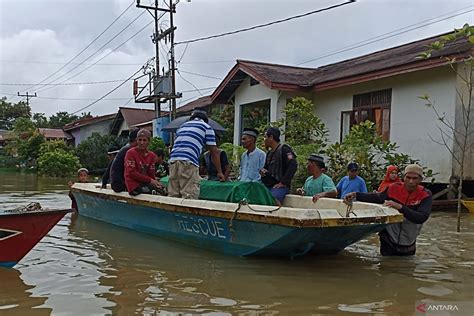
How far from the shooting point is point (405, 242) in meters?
6.65

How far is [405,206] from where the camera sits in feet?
20.2

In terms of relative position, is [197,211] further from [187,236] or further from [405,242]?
[405,242]

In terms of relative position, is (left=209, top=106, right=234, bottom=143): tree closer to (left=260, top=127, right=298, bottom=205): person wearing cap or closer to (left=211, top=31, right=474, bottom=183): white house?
(left=211, top=31, right=474, bottom=183): white house

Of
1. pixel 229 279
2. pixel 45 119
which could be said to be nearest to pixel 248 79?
pixel 229 279

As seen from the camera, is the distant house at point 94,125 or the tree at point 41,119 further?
the tree at point 41,119

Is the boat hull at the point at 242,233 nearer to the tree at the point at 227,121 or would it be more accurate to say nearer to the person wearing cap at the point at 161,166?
the person wearing cap at the point at 161,166

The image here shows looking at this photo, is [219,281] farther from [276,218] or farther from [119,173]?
[119,173]

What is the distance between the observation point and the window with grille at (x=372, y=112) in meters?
15.1

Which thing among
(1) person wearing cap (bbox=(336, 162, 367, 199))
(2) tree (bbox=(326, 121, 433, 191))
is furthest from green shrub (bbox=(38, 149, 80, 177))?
(1) person wearing cap (bbox=(336, 162, 367, 199))

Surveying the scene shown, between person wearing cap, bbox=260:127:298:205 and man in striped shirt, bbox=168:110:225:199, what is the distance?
84 cm

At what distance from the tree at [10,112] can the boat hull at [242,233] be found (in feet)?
191

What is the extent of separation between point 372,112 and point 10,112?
55032mm

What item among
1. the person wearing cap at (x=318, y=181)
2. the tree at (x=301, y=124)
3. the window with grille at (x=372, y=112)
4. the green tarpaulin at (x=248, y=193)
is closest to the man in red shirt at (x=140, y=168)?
the green tarpaulin at (x=248, y=193)

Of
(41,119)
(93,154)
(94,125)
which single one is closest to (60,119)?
(41,119)
